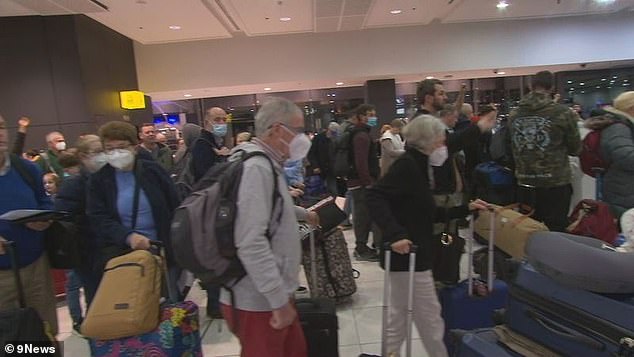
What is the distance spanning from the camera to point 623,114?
295 cm

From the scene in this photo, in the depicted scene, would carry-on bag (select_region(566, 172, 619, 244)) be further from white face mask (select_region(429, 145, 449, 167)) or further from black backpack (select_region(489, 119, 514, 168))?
white face mask (select_region(429, 145, 449, 167))

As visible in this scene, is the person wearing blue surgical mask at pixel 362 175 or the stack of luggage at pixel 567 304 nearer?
the stack of luggage at pixel 567 304

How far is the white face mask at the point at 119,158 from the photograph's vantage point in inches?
91.6

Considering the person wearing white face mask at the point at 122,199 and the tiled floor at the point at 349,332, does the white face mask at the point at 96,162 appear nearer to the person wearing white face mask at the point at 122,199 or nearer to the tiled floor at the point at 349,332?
the person wearing white face mask at the point at 122,199

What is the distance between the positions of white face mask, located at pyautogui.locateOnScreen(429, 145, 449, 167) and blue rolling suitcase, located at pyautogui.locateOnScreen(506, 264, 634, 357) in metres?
0.88

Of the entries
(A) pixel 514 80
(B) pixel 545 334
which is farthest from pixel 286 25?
(B) pixel 545 334

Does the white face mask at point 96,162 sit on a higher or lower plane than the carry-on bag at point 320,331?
higher

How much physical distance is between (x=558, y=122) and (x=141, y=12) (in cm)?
719

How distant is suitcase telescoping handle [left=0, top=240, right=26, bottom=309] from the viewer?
2.00 meters

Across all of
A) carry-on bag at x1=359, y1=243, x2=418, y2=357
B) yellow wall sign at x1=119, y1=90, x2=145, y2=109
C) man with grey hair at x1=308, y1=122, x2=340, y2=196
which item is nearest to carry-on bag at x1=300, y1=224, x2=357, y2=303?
carry-on bag at x1=359, y1=243, x2=418, y2=357

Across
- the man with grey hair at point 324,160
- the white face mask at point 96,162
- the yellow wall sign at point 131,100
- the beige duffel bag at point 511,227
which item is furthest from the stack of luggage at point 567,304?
the yellow wall sign at point 131,100

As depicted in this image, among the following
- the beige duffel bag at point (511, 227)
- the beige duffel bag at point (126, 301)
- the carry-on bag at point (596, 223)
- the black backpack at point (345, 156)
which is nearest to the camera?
the beige duffel bag at point (126, 301)

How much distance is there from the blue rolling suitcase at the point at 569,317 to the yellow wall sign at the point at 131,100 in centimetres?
925

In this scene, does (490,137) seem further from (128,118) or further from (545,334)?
(128,118)
